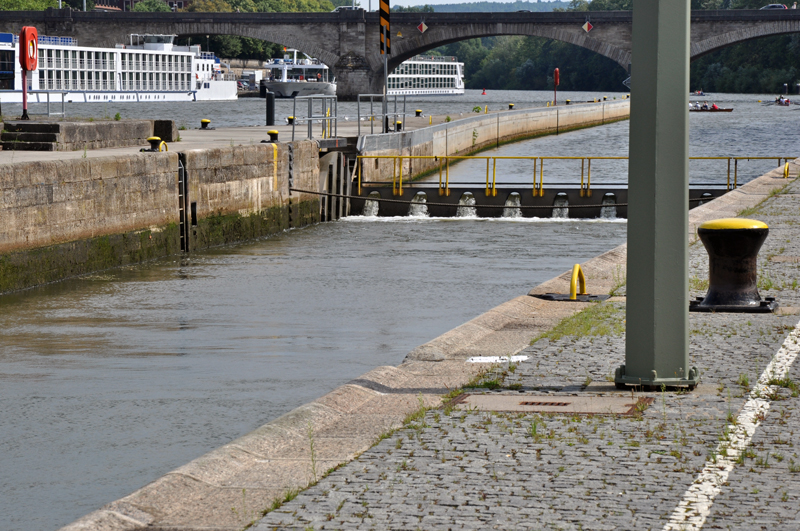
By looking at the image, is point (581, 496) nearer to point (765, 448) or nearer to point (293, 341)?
point (765, 448)

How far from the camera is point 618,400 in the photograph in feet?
24.5

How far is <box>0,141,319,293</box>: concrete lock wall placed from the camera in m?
17.4

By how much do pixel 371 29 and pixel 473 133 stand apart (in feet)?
A: 169

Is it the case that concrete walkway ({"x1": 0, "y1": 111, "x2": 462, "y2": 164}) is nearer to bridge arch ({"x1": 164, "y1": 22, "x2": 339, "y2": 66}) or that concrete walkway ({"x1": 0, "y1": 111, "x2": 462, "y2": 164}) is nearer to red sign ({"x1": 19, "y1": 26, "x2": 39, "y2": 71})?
red sign ({"x1": 19, "y1": 26, "x2": 39, "y2": 71})

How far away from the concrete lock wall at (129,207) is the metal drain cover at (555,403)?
11.2 meters

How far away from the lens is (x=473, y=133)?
5016cm

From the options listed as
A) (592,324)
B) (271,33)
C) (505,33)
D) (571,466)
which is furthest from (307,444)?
(271,33)

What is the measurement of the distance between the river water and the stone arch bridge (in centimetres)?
6987

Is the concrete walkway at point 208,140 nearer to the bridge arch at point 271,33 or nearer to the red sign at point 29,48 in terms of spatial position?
the red sign at point 29,48

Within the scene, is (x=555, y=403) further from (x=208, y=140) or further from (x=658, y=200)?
(x=208, y=140)

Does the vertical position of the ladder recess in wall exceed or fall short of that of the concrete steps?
it falls short

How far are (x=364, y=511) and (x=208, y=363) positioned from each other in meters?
7.12

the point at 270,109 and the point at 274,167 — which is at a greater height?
the point at 270,109

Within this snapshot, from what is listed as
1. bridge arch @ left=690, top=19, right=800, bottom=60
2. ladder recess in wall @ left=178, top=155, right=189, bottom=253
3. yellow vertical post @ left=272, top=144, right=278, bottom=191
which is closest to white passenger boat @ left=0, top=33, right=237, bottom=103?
bridge arch @ left=690, top=19, right=800, bottom=60
